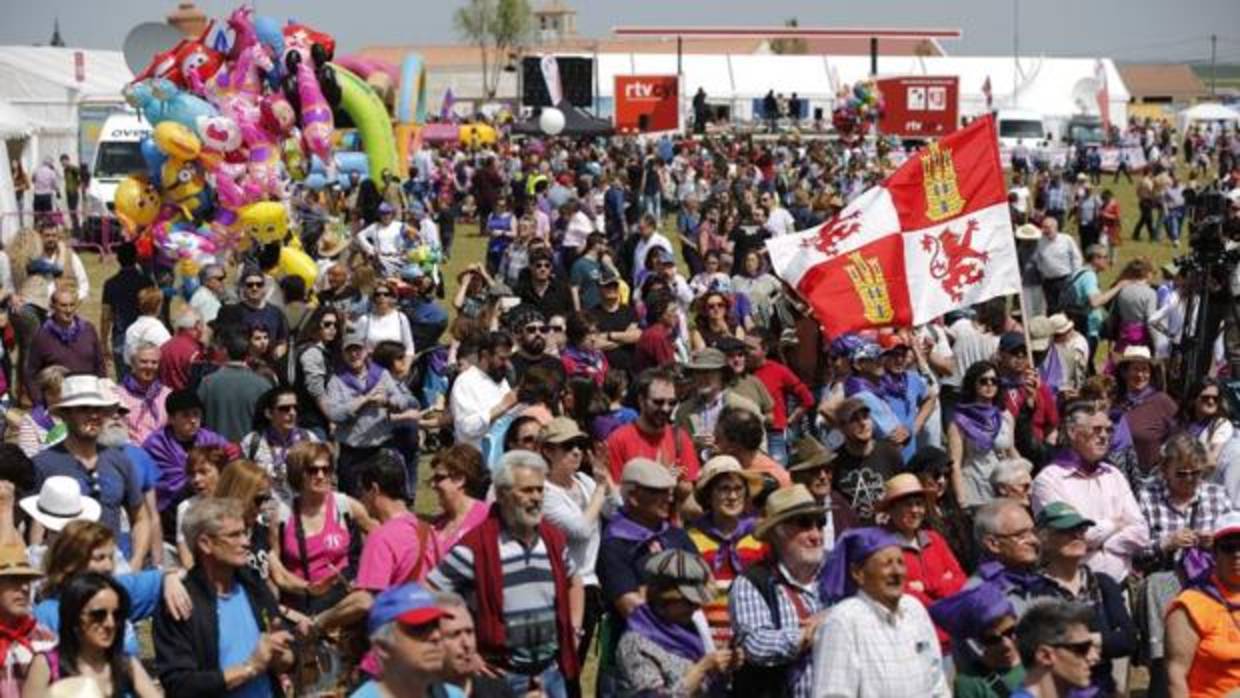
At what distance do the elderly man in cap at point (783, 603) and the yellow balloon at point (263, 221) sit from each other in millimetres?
12441

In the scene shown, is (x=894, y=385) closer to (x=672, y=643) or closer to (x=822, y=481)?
(x=822, y=481)

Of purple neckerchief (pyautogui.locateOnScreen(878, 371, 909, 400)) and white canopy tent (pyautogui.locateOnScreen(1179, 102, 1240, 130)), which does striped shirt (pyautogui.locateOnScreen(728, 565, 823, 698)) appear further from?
white canopy tent (pyautogui.locateOnScreen(1179, 102, 1240, 130))

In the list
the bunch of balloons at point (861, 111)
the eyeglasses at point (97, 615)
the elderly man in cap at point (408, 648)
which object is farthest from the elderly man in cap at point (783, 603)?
the bunch of balloons at point (861, 111)

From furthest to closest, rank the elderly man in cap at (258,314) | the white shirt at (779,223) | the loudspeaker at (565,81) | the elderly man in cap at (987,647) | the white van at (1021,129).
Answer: the white van at (1021,129)
the loudspeaker at (565,81)
the white shirt at (779,223)
the elderly man in cap at (258,314)
the elderly man in cap at (987,647)

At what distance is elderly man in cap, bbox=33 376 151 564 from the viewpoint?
8.62 meters

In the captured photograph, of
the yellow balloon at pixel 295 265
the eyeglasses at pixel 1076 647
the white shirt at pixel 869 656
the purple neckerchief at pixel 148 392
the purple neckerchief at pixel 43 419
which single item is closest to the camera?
the eyeglasses at pixel 1076 647

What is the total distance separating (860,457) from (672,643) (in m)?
2.85

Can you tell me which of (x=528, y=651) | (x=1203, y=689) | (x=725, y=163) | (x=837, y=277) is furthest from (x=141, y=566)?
(x=725, y=163)

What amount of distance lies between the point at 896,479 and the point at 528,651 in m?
1.65

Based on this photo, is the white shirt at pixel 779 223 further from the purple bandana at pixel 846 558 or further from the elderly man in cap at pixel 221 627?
the elderly man in cap at pixel 221 627

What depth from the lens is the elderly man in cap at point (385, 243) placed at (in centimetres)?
1862

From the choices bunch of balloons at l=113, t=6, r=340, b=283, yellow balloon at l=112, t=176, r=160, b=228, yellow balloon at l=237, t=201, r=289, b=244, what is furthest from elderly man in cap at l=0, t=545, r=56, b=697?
yellow balloon at l=112, t=176, r=160, b=228

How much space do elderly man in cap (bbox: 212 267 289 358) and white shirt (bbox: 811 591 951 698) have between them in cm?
672

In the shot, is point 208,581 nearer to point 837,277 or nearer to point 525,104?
point 837,277
